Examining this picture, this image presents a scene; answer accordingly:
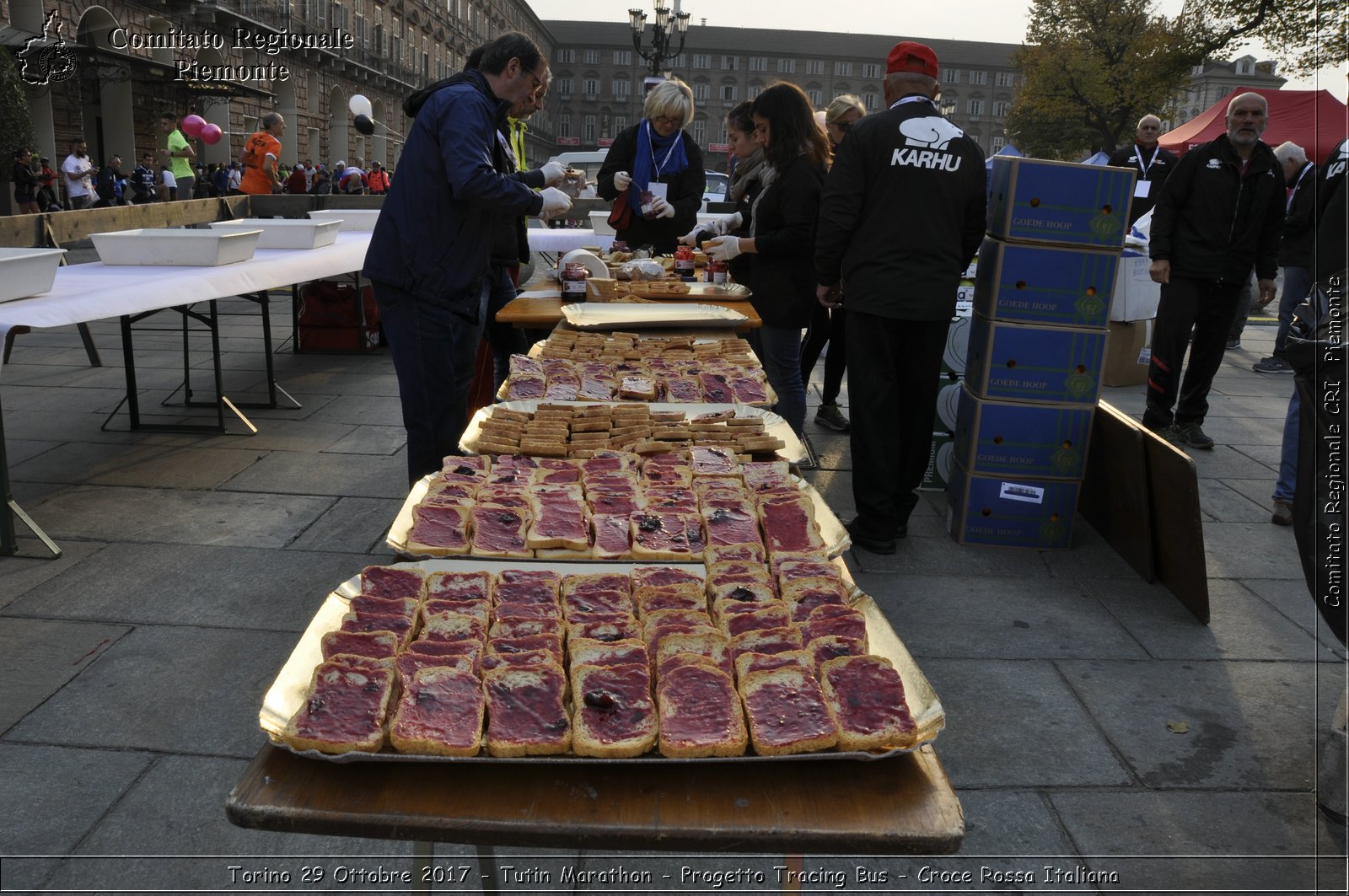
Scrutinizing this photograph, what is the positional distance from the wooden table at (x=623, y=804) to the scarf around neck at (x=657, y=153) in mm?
5454

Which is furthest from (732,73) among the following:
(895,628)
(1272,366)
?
(895,628)

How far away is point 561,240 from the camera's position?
9.47 meters

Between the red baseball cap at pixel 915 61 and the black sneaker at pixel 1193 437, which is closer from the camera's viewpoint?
the red baseball cap at pixel 915 61

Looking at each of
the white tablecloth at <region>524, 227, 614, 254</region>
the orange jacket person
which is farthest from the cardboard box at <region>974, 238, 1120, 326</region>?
the orange jacket person

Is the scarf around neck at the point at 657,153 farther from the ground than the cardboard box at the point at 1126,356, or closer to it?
farther from the ground

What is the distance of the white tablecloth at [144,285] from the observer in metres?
4.11

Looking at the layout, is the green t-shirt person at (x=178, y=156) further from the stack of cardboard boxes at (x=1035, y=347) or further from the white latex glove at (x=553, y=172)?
the stack of cardboard boxes at (x=1035, y=347)

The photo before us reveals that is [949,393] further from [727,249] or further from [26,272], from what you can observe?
[26,272]

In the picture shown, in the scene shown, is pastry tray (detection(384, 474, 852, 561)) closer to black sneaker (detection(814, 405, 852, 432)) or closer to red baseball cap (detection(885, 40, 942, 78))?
red baseball cap (detection(885, 40, 942, 78))

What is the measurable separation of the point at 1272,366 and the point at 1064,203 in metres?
6.82

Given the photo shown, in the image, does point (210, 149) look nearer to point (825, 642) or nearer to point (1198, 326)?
point (1198, 326)

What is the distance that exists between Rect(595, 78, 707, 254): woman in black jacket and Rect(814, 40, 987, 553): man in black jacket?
203 cm

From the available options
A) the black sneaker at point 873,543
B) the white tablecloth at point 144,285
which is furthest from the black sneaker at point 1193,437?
the white tablecloth at point 144,285

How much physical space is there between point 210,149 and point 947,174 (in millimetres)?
34837
